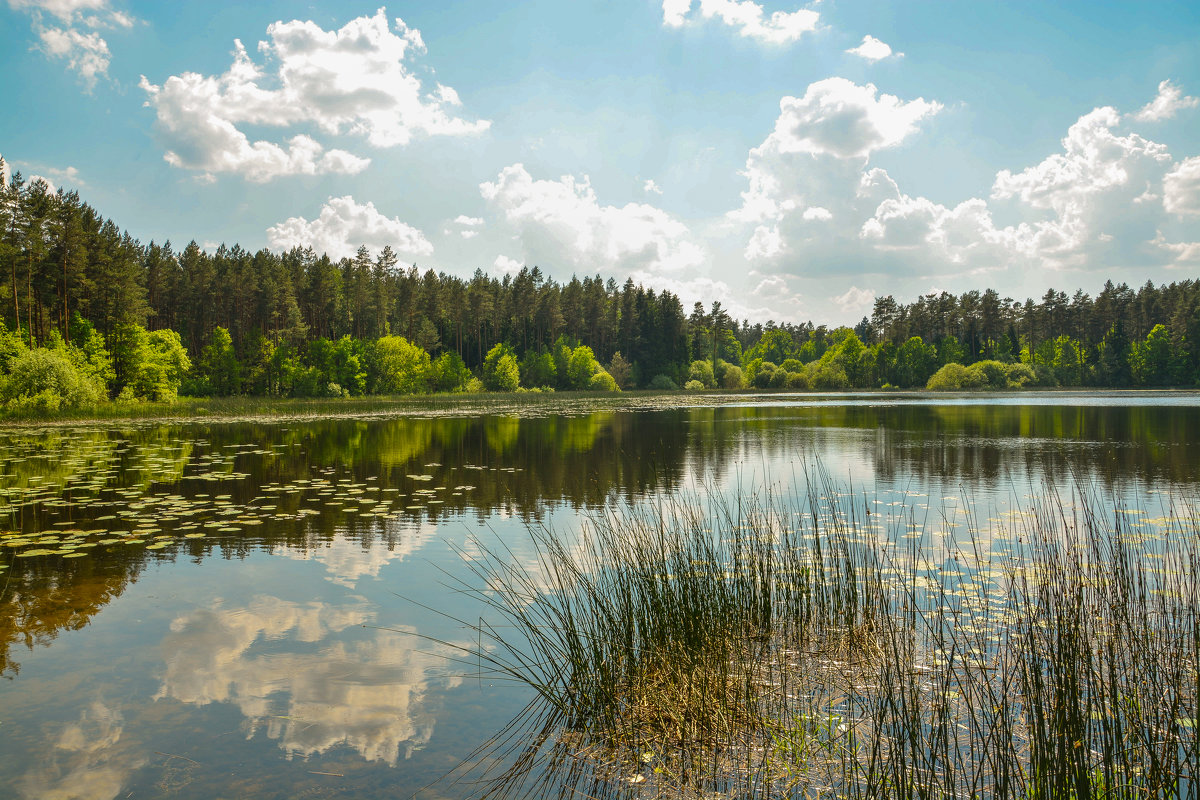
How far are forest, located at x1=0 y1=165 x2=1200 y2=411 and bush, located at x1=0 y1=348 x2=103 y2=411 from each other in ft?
0.28

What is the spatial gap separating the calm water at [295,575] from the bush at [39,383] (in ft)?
46.4

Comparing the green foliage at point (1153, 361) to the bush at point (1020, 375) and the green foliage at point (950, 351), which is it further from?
the green foliage at point (950, 351)

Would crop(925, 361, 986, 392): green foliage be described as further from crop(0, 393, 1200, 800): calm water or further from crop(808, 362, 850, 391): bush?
crop(0, 393, 1200, 800): calm water

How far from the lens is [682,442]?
26.0 m

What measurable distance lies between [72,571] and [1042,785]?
11.5m

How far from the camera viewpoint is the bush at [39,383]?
3684 centimetres

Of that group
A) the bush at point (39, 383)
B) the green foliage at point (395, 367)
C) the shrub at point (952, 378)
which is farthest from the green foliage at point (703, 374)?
the bush at point (39, 383)

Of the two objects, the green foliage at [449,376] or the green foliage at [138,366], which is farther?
the green foliage at [449,376]

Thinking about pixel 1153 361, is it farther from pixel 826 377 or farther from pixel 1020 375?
pixel 826 377

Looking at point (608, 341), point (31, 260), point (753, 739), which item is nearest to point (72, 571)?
point (753, 739)

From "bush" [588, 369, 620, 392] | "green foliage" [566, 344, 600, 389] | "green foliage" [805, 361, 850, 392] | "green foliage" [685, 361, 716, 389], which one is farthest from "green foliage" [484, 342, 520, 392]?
"green foliage" [805, 361, 850, 392]

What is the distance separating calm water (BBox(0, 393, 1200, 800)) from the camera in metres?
5.01

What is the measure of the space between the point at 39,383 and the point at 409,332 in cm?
5862

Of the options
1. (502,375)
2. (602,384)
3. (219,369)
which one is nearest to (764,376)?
(602,384)
